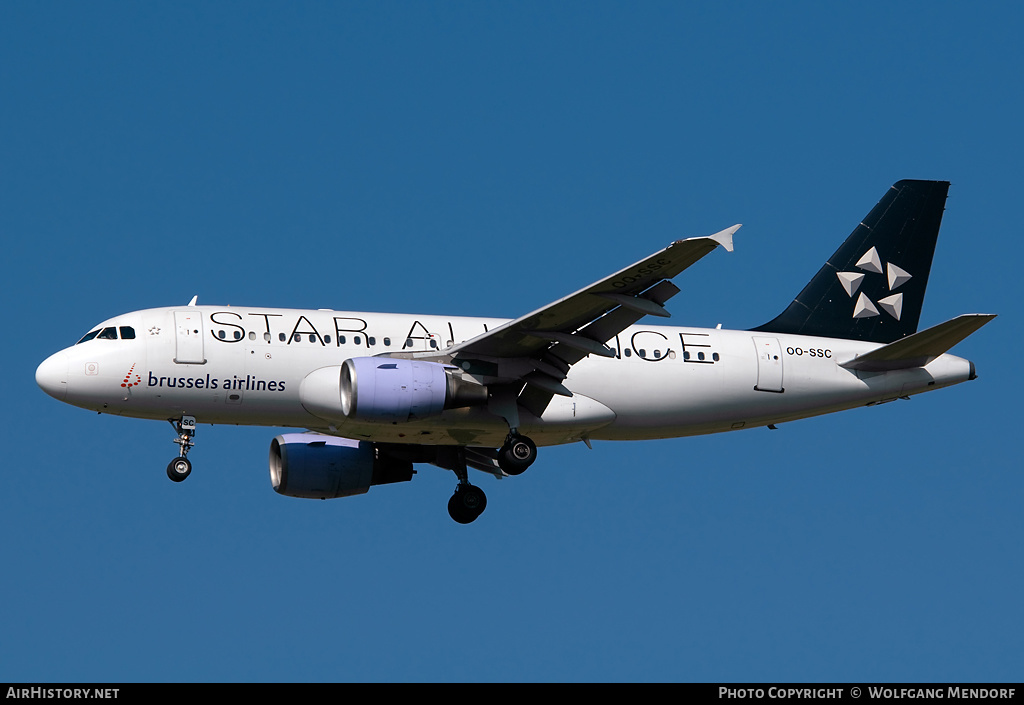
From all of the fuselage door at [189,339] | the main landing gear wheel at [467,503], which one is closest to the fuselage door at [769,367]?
the main landing gear wheel at [467,503]

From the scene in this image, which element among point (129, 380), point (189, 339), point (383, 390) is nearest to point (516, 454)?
point (383, 390)

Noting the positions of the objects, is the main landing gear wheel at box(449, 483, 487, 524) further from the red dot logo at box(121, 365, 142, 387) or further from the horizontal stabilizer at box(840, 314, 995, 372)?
the horizontal stabilizer at box(840, 314, 995, 372)

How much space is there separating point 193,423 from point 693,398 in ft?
36.9

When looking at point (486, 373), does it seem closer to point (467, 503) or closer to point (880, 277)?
point (467, 503)

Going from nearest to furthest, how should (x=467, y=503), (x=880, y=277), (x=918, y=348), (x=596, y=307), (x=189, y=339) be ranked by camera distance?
(x=596, y=307) → (x=189, y=339) → (x=918, y=348) → (x=467, y=503) → (x=880, y=277)

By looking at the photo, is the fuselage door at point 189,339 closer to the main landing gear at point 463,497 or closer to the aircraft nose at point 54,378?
the aircraft nose at point 54,378

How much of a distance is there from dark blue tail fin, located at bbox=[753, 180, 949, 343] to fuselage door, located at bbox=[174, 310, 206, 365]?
1359 cm

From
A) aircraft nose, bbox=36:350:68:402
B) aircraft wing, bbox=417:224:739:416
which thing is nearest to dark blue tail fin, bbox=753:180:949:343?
aircraft wing, bbox=417:224:739:416

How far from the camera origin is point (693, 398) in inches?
1330

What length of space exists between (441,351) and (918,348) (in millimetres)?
11172

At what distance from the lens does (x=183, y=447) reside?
105 ft

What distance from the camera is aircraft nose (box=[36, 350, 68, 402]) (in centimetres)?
3139
